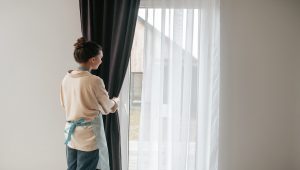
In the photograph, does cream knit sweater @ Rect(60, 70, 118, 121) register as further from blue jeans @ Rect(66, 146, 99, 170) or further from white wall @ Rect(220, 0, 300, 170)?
white wall @ Rect(220, 0, 300, 170)

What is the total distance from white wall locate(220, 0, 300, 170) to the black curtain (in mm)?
905

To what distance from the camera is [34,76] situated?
2.53 meters

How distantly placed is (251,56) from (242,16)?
39cm

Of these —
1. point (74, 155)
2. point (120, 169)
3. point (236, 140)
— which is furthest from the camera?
point (236, 140)

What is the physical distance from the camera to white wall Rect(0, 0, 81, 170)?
249cm

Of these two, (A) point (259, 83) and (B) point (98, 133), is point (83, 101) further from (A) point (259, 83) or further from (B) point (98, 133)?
(A) point (259, 83)

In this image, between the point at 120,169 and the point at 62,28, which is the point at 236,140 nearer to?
the point at 120,169

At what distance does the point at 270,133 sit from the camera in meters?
2.50

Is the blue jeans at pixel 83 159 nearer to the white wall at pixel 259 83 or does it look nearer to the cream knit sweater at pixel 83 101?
the cream knit sweater at pixel 83 101

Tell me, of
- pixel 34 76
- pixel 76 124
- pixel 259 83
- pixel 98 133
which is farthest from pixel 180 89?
pixel 34 76

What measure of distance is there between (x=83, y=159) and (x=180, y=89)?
106 cm

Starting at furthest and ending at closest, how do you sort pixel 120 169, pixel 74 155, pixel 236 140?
pixel 236 140, pixel 120 169, pixel 74 155

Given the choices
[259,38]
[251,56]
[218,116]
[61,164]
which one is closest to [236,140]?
[218,116]

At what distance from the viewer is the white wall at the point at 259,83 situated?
245 cm
